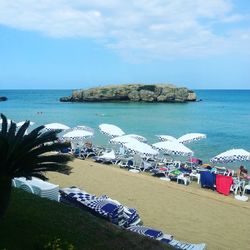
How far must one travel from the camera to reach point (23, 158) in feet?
25.0

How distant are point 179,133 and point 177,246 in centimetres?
3305

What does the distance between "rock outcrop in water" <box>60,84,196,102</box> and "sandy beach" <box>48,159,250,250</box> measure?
83.3 meters

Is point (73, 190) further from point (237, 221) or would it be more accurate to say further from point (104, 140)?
point (104, 140)

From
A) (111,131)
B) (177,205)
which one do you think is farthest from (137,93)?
(177,205)

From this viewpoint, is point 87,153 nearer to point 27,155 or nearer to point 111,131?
point 111,131

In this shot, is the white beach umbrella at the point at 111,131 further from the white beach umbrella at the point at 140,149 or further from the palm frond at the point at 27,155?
the palm frond at the point at 27,155

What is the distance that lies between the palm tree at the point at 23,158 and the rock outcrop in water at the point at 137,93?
94371 mm

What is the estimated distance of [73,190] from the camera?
39.8 feet

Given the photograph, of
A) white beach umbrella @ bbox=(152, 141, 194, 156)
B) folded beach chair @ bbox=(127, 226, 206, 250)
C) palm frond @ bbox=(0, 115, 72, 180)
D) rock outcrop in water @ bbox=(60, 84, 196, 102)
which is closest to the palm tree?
palm frond @ bbox=(0, 115, 72, 180)

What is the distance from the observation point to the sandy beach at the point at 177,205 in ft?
37.9

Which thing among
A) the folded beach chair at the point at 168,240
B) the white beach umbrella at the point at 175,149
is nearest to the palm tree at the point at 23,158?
the folded beach chair at the point at 168,240

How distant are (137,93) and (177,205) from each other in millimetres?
89427

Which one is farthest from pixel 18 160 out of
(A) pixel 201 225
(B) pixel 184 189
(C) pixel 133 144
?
(C) pixel 133 144

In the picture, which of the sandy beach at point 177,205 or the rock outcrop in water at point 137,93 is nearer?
the sandy beach at point 177,205
